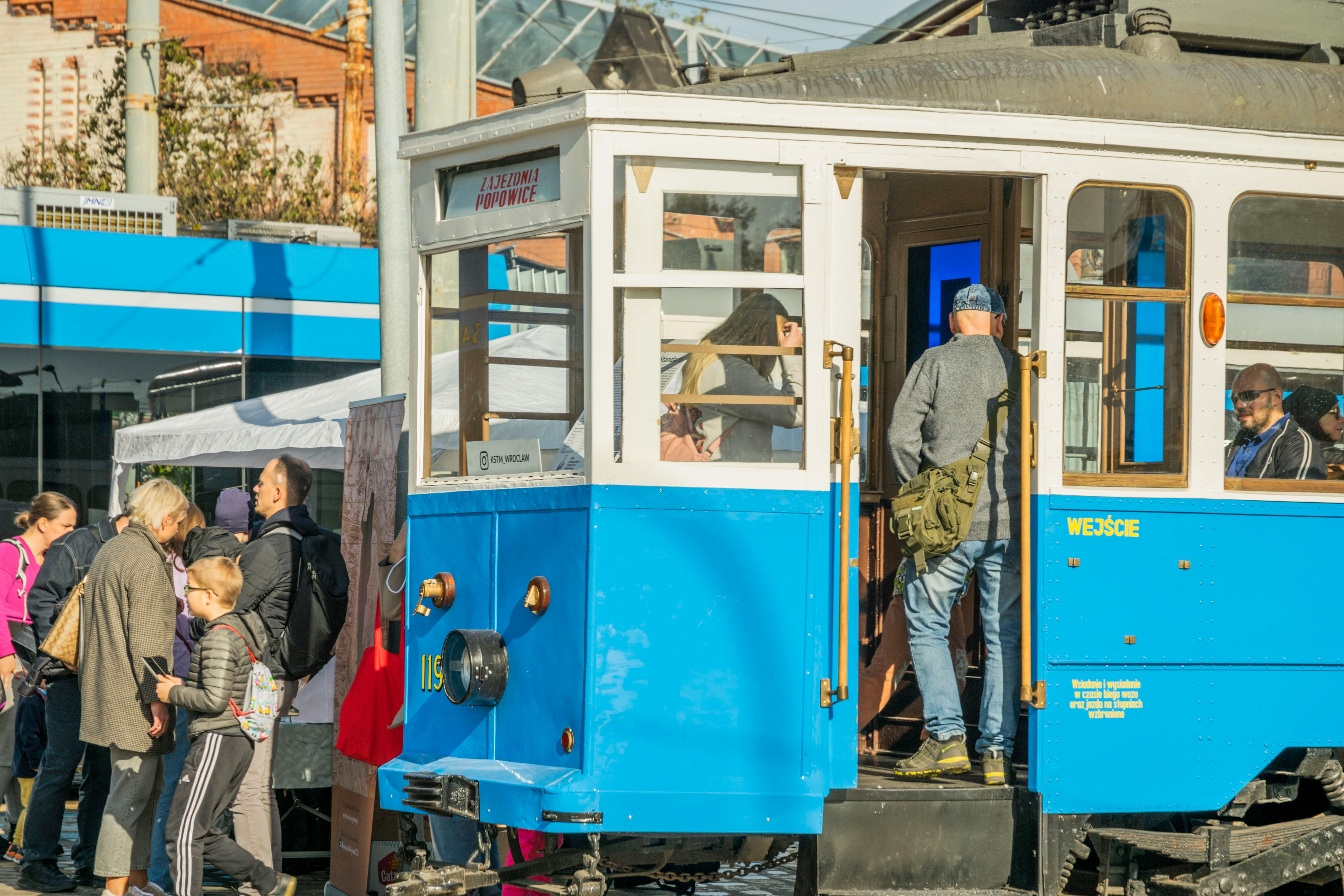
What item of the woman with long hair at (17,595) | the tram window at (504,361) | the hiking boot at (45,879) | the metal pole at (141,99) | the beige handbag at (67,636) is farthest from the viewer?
the metal pole at (141,99)

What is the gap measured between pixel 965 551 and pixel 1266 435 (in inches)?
45.3

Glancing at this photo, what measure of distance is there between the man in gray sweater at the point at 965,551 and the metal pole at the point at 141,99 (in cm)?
1390

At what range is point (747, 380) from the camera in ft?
16.1

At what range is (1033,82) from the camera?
5.15 m

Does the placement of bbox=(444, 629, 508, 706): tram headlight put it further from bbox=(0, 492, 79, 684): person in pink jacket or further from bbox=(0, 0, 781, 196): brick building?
bbox=(0, 0, 781, 196): brick building

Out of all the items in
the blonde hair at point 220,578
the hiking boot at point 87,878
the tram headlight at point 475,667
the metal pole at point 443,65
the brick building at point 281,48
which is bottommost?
the hiking boot at point 87,878

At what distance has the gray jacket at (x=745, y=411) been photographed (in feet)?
16.1

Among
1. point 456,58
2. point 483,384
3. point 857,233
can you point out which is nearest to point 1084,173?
point 857,233

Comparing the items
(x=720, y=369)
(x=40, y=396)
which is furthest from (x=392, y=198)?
(x=40, y=396)

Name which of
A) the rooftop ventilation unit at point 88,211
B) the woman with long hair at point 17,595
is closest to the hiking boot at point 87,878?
the woman with long hair at point 17,595

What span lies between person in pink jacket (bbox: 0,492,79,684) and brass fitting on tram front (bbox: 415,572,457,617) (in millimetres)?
3662

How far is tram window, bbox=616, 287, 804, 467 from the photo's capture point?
16.0 ft

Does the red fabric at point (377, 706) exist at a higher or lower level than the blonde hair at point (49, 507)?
lower

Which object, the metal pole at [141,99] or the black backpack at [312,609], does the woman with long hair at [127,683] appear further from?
the metal pole at [141,99]
